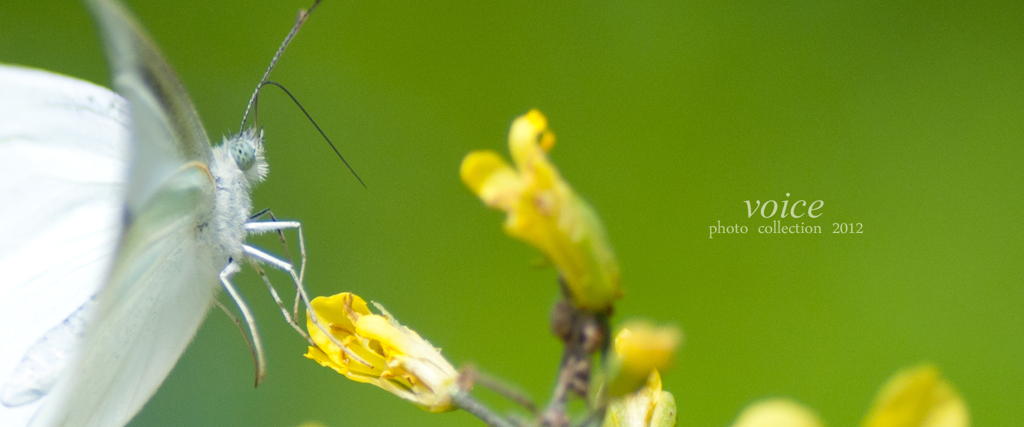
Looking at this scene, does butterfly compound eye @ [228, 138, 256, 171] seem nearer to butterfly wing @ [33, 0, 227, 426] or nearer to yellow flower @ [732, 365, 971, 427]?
butterfly wing @ [33, 0, 227, 426]

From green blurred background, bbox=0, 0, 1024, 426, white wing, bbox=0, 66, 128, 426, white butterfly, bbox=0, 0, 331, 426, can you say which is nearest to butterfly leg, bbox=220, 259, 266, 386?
white butterfly, bbox=0, 0, 331, 426

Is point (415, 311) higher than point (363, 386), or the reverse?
point (415, 311)

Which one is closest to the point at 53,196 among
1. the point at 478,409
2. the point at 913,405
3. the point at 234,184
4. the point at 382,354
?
the point at 234,184

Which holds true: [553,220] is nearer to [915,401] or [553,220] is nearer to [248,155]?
[915,401]

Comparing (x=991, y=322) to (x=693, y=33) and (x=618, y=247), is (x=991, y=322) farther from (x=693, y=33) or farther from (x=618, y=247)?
(x=693, y=33)

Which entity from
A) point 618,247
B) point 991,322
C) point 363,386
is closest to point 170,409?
point 363,386

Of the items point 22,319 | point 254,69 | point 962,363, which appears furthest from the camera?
point 254,69

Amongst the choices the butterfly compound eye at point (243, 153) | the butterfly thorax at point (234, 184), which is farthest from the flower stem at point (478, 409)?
the butterfly compound eye at point (243, 153)
